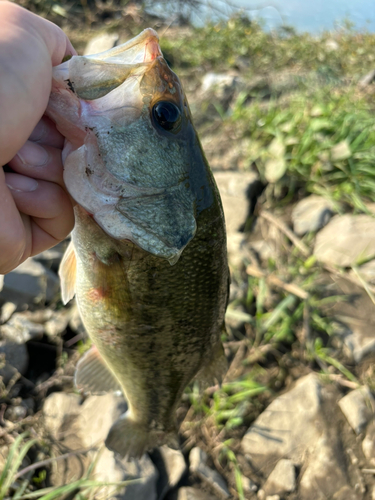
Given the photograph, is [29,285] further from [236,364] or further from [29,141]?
[29,141]

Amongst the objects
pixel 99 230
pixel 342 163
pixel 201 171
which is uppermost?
pixel 201 171

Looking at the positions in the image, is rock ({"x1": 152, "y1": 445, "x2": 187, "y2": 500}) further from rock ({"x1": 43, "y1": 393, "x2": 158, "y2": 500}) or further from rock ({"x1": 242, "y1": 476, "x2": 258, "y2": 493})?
rock ({"x1": 242, "y1": 476, "x2": 258, "y2": 493})

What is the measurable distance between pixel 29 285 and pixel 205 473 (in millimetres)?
1875

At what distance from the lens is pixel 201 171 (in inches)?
54.3

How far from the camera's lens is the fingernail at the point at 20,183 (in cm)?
122

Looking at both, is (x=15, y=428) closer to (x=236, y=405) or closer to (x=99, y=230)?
(x=236, y=405)

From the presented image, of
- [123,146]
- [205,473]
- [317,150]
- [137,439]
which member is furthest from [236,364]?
[317,150]

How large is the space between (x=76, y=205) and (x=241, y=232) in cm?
274

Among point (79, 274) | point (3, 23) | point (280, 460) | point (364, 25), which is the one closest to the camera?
point (3, 23)

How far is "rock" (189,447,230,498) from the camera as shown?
237 cm

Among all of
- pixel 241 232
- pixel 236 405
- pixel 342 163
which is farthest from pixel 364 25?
pixel 236 405

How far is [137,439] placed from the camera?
2.00 meters

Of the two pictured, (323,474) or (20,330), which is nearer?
(323,474)

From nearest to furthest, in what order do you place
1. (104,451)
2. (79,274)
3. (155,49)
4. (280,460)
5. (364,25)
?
(155,49), (79,274), (104,451), (280,460), (364,25)
